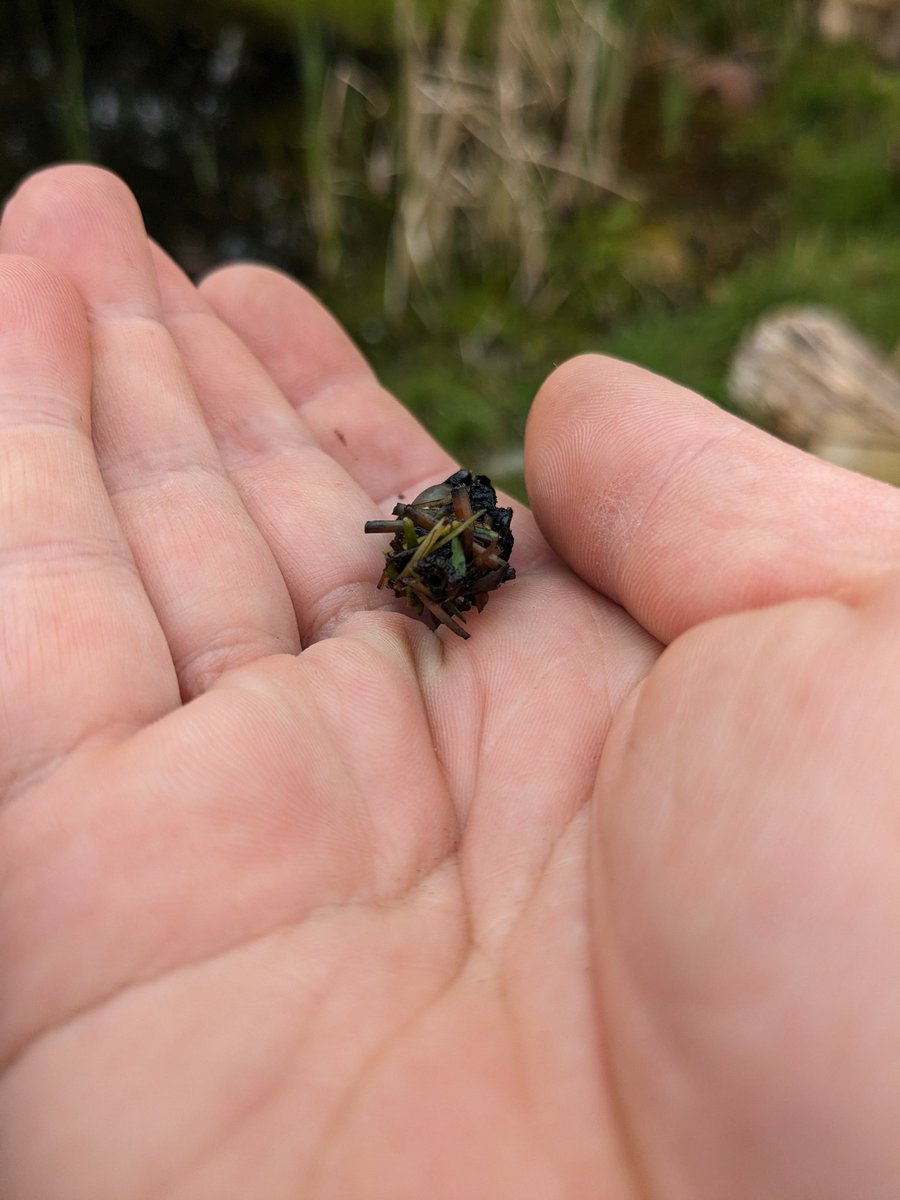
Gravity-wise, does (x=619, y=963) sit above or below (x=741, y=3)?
below

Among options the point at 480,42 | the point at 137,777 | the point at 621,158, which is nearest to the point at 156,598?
the point at 137,777

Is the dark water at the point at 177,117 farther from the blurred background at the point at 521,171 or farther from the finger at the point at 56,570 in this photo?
the finger at the point at 56,570

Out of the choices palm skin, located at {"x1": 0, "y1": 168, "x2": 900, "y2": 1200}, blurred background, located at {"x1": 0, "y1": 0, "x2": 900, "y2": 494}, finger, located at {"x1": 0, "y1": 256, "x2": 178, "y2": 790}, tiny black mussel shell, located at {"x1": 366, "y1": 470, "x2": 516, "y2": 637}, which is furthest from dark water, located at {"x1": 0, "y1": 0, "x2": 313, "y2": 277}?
palm skin, located at {"x1": 0, "y1": 168, "x2": 900, "y2": 1200}

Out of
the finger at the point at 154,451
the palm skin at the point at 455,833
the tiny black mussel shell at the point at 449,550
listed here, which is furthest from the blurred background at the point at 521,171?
the palm skin at the point at 455,833

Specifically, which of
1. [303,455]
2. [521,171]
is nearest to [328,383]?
[303,455]

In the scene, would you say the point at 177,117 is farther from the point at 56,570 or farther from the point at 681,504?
the point at 681,504

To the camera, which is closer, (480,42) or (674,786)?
(674,786)

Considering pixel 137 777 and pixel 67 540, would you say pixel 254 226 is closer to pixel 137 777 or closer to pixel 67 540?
pixel 67 540
